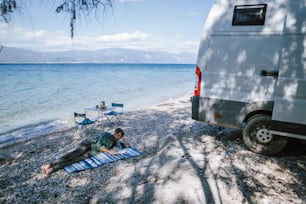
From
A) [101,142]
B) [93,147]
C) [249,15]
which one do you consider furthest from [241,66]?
[93,147]

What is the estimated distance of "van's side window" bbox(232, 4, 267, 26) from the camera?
13.6 ft

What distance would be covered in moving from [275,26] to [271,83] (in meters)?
1.10

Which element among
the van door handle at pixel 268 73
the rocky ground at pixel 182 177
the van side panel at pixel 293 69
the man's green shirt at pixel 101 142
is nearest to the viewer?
the rocky ground at pixel 182 177

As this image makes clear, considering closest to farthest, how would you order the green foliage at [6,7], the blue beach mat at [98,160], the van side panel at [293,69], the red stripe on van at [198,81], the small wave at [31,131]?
the green foliage at [6,7] → the van side panel at [293,69] → the blue beach mat at [98,160] → the red stripe on van at [198,81] → the small wave at [31,131]

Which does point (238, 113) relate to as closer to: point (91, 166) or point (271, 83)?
point (271, 83)

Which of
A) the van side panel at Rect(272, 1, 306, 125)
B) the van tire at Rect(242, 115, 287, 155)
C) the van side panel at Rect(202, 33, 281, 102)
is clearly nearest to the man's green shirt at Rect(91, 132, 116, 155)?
the van side panel at Rect(202, 33, 281, 102)

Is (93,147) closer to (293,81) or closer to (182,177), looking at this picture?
(182,177)

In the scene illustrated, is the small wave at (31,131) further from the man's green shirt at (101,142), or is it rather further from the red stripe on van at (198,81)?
the red stripe on van at (198,81)

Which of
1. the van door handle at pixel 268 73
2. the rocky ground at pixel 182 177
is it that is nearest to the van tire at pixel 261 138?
the rocky ground at pixel 182 177

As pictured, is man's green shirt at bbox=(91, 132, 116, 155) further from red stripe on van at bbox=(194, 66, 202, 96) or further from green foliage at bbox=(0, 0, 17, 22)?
green foliage at bbox=(0, 0, 17, 22)

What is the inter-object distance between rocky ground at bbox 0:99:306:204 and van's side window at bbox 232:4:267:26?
9.02 ft

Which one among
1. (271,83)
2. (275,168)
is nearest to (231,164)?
(275,168)

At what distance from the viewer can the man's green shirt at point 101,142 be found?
5.41 metres

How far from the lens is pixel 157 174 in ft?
12.5
